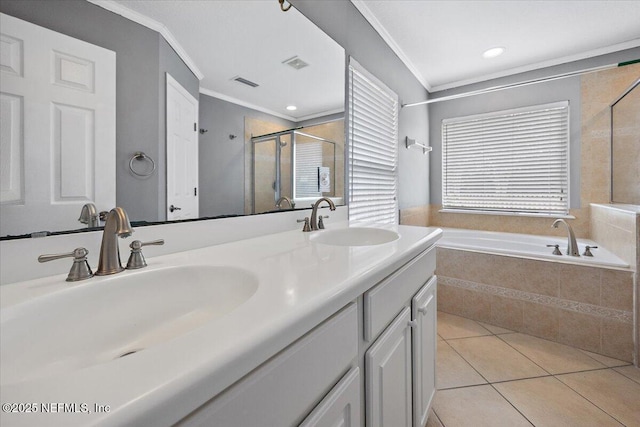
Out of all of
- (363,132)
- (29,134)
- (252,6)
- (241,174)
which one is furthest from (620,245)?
(29,134)

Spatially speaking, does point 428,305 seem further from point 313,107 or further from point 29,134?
point 29,134

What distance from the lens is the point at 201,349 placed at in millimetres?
339

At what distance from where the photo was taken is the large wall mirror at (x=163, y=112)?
0.62m

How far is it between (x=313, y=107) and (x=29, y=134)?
1.17 metres

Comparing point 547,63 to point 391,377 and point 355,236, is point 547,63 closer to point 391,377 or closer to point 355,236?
point 355,236

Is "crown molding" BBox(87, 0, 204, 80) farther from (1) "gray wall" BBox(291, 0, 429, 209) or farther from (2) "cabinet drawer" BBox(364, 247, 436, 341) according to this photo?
(2) "cabinet drawer" BBox(364, 247, 436, 341)

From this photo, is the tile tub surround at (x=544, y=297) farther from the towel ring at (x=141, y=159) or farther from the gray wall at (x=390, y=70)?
the towel ring at (x=141, y=159)

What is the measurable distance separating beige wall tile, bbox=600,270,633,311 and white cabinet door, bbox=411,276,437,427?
1.44m

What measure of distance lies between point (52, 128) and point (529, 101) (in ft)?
12.4

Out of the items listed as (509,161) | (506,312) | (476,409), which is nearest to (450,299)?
(506,312)

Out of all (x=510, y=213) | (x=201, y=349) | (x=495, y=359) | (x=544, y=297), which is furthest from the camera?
(x=510, y=213)

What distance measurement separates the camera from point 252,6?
1.16 m

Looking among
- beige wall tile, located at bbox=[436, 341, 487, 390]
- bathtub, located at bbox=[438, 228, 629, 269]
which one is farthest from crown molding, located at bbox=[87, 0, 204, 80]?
bathtub, located at bbox=[438, 228, 629, 269]

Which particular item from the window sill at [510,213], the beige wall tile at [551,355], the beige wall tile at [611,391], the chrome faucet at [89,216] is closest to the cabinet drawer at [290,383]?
the chrome faucet at [89,216]
